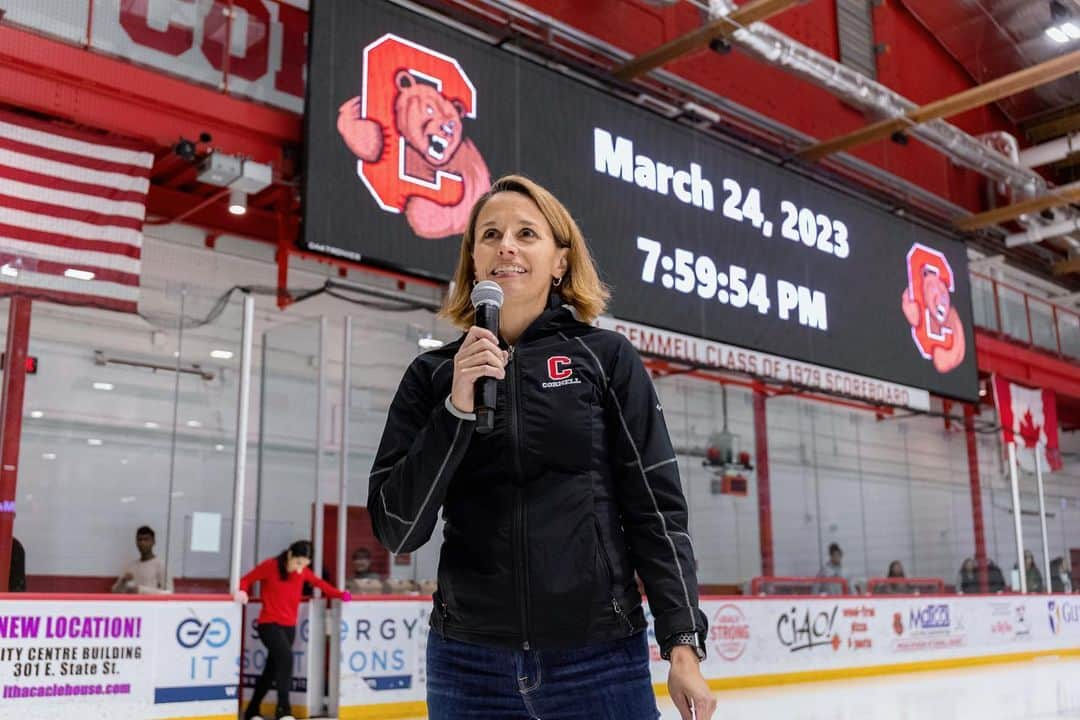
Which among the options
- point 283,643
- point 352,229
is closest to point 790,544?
point 283,643

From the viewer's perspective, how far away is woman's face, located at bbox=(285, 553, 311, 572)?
297 inches

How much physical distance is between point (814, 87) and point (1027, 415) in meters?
6.81

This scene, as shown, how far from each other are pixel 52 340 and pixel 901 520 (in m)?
10.4

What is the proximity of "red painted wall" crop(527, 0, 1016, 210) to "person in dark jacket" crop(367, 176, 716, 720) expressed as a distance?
29.8 feet

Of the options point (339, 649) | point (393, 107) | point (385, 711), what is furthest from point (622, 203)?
point (385, 711)

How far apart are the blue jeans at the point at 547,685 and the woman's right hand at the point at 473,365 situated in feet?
1.17

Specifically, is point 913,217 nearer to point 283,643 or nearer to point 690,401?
point 690,401

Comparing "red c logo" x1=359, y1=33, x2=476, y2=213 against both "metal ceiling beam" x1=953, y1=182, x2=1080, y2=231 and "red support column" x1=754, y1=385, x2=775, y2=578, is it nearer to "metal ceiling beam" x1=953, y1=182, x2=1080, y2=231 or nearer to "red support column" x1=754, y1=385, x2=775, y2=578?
"red support column" x1=754, y1=385, x2=775, y2=578

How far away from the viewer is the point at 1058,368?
58.2 feet

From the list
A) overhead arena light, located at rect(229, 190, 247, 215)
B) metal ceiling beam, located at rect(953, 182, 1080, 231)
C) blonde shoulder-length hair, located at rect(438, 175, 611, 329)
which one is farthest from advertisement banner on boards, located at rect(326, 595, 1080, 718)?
blonde shoulder-length hair, located at rect(438, 175, 611, 329)

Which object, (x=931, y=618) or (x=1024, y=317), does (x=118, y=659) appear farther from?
(x=1024, y=317)

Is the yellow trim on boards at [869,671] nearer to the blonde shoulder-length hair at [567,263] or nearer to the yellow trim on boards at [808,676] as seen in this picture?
the yellow trim on boards at [808,676]

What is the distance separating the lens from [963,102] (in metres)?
11.5

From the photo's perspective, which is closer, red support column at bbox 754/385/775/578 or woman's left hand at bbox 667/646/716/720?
woman's left hand at bbox 667/646/716/720
